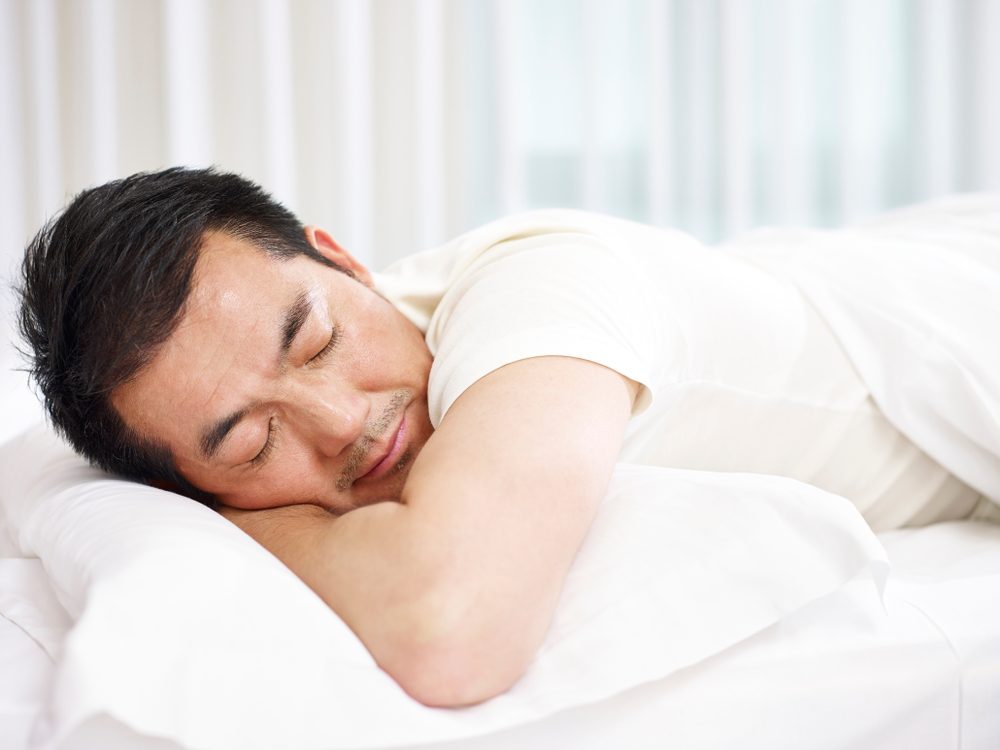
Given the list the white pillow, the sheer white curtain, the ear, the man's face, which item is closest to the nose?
the man's face

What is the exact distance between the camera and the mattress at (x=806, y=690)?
2.41 ft

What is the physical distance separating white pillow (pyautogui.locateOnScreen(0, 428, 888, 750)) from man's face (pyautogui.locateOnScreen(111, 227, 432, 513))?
0.29 ft

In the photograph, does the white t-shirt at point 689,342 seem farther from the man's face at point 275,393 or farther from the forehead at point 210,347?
the forehead at point 210,347

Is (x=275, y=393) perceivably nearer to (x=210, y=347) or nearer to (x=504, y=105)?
(x=210, y=347)

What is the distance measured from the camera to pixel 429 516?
0.75 meters

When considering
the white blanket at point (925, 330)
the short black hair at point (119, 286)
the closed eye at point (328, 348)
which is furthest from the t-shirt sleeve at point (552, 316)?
the white blanket at point (925, 330)

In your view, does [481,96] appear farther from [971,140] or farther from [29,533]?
[29,533]

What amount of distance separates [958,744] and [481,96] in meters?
2.67

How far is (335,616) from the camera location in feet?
2.45

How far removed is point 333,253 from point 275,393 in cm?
35

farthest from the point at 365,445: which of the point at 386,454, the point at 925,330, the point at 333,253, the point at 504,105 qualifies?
the point at 504,105

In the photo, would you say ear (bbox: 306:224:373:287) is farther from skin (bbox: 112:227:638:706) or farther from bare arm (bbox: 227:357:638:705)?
bare arm (bbox: 227:357:638:705)

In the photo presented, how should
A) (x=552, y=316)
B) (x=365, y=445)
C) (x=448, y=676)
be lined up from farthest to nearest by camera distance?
(x=365, y=445)
(x=552, y=316)
(x=448, y=676)

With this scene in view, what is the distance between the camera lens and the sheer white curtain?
3070 millimetres
